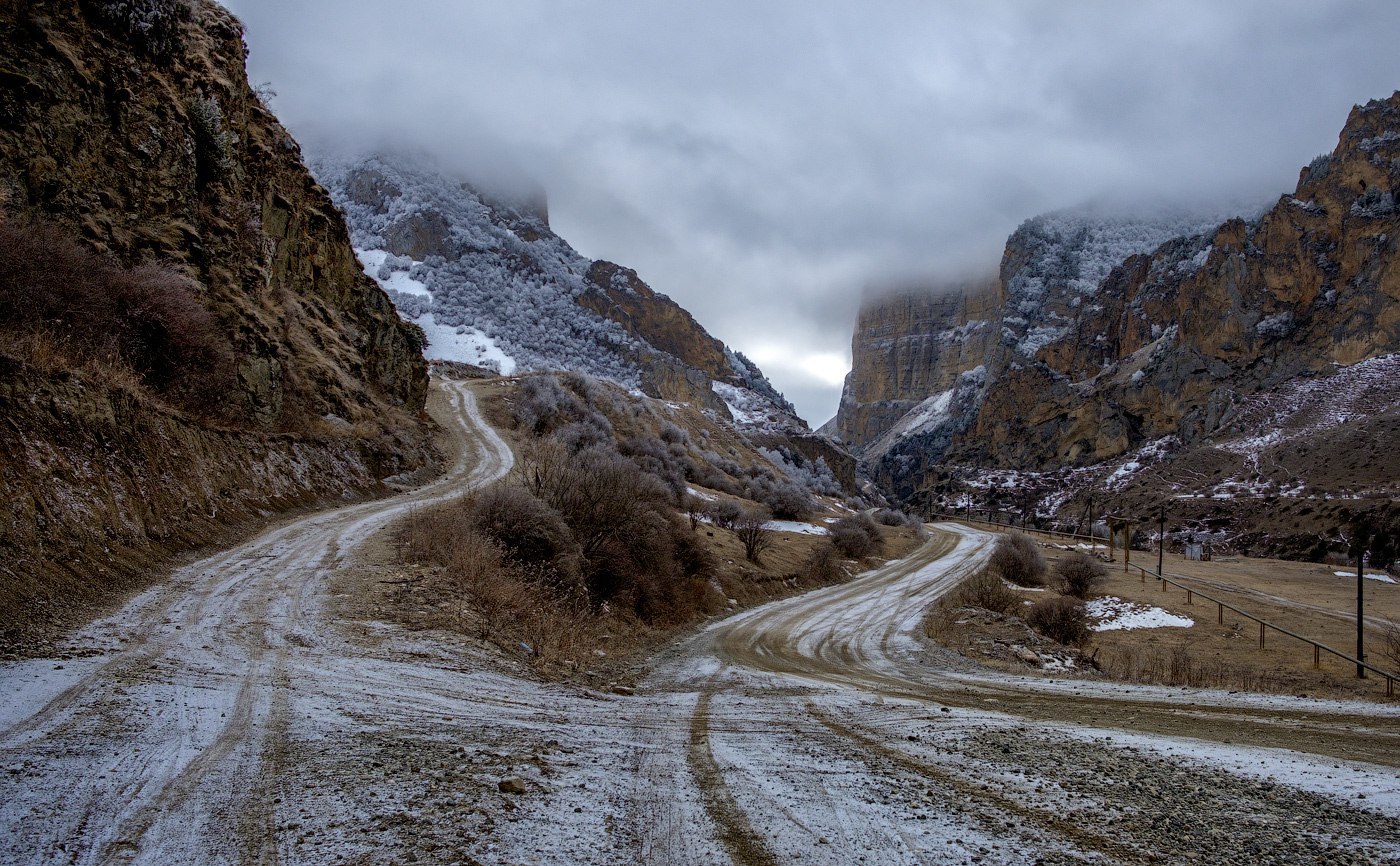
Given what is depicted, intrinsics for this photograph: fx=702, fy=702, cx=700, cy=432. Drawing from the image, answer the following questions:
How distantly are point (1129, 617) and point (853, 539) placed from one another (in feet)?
51.7

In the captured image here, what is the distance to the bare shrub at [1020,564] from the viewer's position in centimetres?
3684

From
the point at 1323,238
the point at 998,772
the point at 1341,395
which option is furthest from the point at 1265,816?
the point at 1323,238

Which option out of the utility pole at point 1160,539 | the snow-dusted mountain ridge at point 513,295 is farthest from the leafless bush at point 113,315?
the snow-dusted mountain ridge at point 513,295

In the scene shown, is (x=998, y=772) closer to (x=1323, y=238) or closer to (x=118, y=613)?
(x=118, y=613)

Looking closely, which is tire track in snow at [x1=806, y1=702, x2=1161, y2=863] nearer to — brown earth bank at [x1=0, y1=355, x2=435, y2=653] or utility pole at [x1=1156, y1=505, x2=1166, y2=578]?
brown earth bank at [x1=0, y1=355, x2=435, y2=653]

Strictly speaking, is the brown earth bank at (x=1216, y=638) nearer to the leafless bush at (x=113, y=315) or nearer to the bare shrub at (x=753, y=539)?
the bare shrub at (x=753, y=539)

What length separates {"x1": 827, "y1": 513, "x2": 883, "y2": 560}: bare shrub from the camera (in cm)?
4106

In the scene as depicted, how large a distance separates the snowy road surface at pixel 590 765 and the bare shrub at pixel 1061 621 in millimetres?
12963

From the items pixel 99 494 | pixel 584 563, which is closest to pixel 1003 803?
pixel 99 494

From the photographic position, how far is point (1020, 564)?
37156mm

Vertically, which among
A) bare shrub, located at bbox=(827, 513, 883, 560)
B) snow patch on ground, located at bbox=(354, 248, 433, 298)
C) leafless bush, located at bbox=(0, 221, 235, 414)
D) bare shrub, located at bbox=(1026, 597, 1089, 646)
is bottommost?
bare shrub, located at bbox=(1026, 597, 1089, 646)

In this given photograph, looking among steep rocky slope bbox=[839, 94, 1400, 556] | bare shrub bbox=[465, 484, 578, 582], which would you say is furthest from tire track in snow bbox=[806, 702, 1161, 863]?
steep rocky slope bbox=[839, 94, 1400, 556]

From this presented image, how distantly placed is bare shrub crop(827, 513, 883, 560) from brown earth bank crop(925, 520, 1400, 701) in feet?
32.4

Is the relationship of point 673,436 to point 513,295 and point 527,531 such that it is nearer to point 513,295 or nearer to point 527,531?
point 527,531
